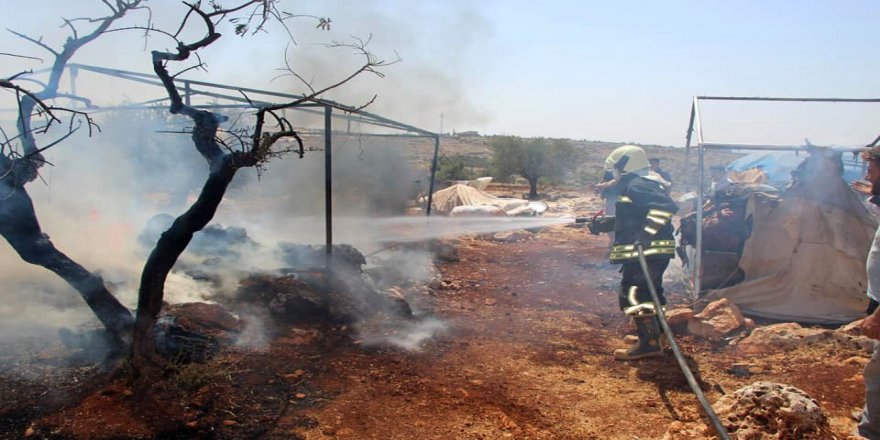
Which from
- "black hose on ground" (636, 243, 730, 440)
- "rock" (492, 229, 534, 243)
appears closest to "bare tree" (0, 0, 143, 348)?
"black hose on ground" (636, 243, 730, 440)

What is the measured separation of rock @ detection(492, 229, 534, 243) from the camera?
39.7 ft

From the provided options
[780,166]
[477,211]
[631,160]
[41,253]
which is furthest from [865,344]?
[477,211]

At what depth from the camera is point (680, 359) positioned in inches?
155

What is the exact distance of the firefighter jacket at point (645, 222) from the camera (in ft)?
17.1

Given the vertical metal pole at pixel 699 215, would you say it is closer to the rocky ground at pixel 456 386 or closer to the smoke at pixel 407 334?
the rocky ground at pixel 456 386

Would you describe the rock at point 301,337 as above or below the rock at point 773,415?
below

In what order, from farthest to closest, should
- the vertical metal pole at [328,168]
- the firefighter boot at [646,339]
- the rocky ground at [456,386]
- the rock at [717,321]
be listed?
the vertical metal pole at [328,168], the rock at [717,321], the firefighter boot at [646,339], the rocky ground at [456,386]

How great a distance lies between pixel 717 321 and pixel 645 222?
1597 millimetres

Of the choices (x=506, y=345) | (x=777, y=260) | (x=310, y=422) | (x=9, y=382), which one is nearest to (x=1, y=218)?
(x=9, y=382)

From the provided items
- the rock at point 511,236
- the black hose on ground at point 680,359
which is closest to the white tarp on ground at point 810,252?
the black hose on ground at point 680,359

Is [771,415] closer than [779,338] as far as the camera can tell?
Yes

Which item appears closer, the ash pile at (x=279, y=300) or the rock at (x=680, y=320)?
the ash pile at (x=279, y=300)

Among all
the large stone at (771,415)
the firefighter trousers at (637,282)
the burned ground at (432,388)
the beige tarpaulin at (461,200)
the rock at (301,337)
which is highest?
the beige tarpaulin at (461,200)

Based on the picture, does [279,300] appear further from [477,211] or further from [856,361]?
[477,211]
